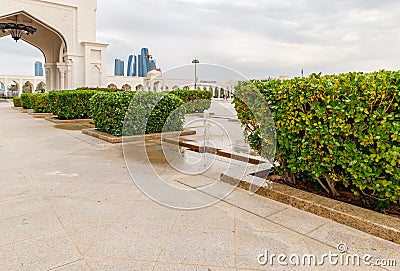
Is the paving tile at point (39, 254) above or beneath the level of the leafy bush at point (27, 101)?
beneath

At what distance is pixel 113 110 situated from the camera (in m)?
6.83

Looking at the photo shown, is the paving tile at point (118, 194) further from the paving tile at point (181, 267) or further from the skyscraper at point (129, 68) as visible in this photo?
the skyscraper at point (129, 68)

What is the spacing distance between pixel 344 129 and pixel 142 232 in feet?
6.15

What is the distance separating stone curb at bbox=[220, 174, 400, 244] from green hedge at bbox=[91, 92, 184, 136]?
156 inches

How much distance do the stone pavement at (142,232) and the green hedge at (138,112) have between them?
10.4 ft

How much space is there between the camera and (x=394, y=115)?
2.31 metres

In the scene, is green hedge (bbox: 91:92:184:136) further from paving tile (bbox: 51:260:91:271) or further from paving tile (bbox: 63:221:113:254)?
paving tile (bbox: 51:260:91:271)

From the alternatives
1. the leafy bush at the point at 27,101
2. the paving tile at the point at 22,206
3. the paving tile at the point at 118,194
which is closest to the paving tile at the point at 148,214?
the paving tile at the point at 118,194

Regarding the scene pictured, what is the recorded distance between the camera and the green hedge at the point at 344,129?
233 centimetres

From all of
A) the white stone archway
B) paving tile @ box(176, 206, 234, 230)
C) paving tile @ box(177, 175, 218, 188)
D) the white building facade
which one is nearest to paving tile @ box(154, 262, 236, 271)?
paving tile @ box(176, 206, 234, 230)

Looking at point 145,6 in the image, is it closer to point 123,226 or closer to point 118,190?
point 118,190

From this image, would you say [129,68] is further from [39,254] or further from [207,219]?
[39,254]

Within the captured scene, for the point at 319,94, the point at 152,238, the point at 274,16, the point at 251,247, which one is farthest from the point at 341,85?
the point at 274,16

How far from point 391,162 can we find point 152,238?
6.31ft
